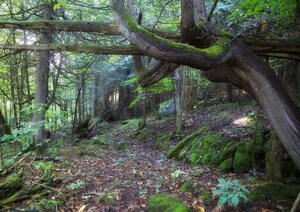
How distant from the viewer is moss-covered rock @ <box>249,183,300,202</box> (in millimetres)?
4414

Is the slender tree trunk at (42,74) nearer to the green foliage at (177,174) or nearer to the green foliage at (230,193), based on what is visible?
the green foliage at (177,174)

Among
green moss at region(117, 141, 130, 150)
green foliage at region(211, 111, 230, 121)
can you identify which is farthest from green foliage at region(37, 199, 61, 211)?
green foliage at region(211, 111, 230, 121)

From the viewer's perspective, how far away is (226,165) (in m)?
6.31

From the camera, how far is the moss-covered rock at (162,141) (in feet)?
32.1

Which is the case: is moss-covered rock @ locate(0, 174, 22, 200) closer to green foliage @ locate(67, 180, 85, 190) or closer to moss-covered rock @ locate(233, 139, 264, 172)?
green foliage @ locate(67, 180, 85, 190)

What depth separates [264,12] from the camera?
639 centimetres

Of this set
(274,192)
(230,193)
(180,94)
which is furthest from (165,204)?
(180,94)

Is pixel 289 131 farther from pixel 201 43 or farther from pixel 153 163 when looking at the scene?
pixel 153 163

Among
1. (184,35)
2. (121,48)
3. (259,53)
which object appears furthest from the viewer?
(121,48)

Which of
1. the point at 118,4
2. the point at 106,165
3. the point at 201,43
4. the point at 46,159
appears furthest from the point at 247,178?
the point at 46,159

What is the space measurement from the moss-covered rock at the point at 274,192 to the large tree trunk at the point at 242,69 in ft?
1.55

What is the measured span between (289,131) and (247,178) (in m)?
1.52

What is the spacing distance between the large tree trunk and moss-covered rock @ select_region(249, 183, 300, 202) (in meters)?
0.47

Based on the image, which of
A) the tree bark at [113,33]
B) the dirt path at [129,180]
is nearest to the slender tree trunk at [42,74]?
the dirt path at [129,180]
